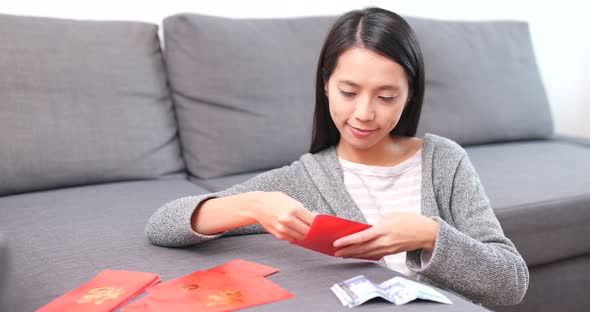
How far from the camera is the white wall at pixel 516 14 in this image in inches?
88.9

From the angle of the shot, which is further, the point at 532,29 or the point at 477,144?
the point at 532,29

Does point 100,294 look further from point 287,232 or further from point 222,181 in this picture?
point 222,181

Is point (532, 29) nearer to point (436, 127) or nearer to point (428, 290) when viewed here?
point (436, 127)

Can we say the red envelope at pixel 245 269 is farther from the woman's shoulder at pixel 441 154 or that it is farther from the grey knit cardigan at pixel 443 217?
the woman's shoulder at pixel 441 154

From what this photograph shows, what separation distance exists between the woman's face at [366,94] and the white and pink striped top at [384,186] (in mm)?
100

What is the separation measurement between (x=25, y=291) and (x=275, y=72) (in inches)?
48.2

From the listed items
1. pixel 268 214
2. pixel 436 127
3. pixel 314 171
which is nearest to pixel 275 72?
pixel 436 127

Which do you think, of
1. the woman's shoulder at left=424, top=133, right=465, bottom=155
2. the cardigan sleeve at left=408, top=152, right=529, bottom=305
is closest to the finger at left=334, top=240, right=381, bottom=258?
the cardigan sleeve at left=408, top=152, right=529, bottom=305

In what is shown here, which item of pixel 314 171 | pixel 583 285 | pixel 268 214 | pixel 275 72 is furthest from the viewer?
pixel 275 72

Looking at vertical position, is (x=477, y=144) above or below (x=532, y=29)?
below

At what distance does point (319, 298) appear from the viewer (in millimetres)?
1010

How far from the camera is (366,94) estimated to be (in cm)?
124

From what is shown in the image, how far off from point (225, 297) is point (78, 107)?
1.08 metres

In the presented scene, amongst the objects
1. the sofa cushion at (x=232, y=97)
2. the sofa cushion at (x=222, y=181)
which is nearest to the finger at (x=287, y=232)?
the sofa cushion at (x=222, y=181)
